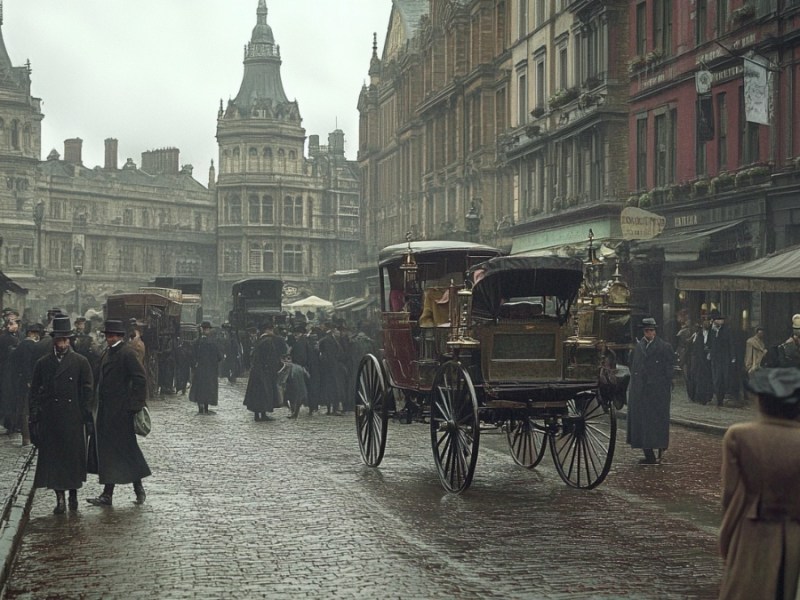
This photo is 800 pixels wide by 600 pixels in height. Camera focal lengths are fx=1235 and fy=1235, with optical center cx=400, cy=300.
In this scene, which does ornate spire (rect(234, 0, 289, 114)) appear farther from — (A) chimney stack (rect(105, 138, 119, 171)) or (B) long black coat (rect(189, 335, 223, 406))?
(B) long black coat (rect(189, 335, 223, 406))

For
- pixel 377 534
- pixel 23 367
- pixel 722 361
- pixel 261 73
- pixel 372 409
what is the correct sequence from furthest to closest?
pixel 261 73 → pixel 722 361 → pixel 23 367 → pixel 372 409 → pixel 377 534

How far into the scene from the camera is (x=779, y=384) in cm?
527

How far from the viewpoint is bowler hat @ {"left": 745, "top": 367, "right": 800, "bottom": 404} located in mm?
5242

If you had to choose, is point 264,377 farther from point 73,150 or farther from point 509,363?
point 73,150

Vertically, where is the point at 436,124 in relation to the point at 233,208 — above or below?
below

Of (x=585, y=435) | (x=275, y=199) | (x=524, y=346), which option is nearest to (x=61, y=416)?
(x=524, y=346)

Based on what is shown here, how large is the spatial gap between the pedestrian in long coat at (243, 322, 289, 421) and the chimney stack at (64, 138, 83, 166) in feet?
257

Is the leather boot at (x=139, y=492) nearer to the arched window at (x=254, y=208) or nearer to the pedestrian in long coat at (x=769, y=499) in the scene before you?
the pedestrian in long coat at (x=769, y=499)

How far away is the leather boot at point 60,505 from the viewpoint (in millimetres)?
11547

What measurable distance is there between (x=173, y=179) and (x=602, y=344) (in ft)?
315

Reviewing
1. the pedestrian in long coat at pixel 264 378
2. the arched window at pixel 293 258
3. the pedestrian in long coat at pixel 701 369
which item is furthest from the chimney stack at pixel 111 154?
the pedestrian in long coat at pixel 701 369

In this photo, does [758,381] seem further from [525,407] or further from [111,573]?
[525,407]

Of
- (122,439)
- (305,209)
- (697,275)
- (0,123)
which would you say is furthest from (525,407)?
(305,209)

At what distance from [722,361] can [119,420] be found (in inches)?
579
